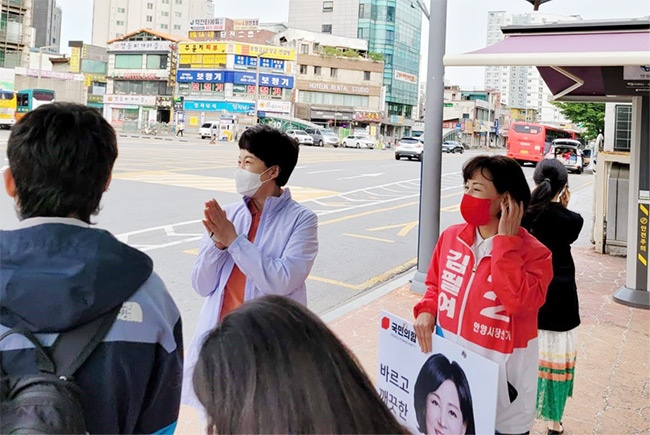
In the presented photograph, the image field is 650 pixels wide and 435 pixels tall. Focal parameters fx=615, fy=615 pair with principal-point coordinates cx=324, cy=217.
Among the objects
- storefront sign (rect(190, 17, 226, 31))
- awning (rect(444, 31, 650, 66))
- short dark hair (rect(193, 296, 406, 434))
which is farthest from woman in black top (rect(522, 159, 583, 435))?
storefront sign (rect(190, 17, 226, 31))

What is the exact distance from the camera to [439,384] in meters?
2.09

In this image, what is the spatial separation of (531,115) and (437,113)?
85.9m

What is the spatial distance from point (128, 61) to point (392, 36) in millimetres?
29651

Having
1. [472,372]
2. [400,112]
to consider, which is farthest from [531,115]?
[472,372]

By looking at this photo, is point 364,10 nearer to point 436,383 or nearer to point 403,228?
point 403,228

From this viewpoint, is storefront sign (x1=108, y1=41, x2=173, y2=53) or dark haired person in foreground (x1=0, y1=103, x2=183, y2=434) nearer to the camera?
dark haired person in foreground (x1=0, y1=103, x2=183, y2=434)

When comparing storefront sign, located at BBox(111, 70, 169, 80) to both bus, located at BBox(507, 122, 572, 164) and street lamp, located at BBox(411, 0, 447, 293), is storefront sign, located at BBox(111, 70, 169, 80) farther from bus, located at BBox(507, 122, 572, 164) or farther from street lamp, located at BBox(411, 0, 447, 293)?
street lamp, located at BBox(411, 0, 447, 293)

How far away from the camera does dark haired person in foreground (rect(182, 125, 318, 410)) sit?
2.21 meters

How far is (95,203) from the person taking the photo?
137 centimetres

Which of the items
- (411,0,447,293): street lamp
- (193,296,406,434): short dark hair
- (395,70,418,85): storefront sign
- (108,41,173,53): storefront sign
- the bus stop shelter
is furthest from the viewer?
(395,70,418,85): storefront sign

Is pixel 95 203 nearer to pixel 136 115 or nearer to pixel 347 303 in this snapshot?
pixel 347 303

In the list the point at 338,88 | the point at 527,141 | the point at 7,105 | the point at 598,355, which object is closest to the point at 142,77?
the point at 338,88

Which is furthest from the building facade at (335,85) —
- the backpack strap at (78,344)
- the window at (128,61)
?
the backpack strap at (78,344)

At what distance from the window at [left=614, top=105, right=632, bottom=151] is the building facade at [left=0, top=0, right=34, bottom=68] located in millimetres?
41023
